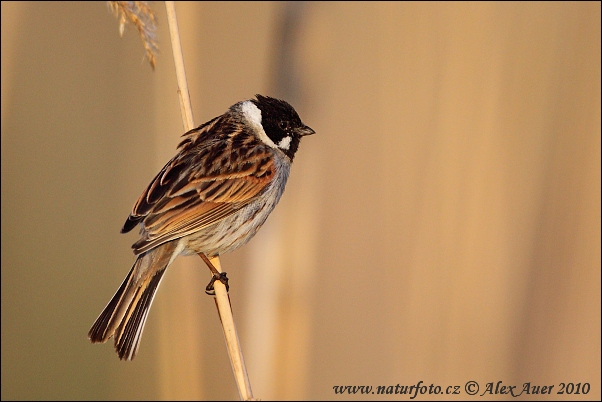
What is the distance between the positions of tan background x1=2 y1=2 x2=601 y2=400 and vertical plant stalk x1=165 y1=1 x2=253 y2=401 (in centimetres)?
78

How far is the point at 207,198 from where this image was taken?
254 cm

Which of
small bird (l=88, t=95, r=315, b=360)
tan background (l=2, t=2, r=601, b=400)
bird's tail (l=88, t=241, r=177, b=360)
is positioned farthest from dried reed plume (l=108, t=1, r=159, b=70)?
tan background (l=2, t=2, r=601, b=400)

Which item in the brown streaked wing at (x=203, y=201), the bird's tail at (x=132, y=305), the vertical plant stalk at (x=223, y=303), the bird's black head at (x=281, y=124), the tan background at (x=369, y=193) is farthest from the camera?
the tan background at (x=369, y=193)

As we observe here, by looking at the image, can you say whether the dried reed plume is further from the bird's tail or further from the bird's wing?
the bird's tail

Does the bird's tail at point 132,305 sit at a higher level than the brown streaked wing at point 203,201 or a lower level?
lower

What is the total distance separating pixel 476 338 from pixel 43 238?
2307 mm

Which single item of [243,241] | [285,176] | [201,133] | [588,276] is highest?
[201,133]

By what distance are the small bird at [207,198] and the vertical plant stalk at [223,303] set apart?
6.4 inches

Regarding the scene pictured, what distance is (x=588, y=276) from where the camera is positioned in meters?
2.99

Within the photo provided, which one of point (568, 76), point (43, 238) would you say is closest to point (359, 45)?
point (568, 76)

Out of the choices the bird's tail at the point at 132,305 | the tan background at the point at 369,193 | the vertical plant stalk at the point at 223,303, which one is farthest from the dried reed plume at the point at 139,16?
the tan background at the point at 369,193

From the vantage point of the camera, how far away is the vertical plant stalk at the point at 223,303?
196cm

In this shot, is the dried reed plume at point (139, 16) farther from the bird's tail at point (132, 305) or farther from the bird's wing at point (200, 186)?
the bird's tail at point (132, 305)

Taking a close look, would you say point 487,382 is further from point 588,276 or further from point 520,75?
point 520,75
